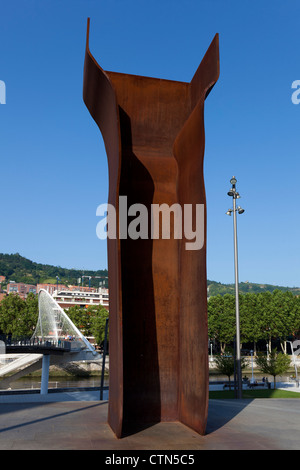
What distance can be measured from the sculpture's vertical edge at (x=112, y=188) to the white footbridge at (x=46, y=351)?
23302 mm

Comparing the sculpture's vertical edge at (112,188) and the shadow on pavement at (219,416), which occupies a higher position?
the sculpture's vertical edge at (112,188)

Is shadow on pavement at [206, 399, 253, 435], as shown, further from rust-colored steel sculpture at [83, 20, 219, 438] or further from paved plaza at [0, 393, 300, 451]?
rust-colored steel sculpture at [83, 20, 219, 438]

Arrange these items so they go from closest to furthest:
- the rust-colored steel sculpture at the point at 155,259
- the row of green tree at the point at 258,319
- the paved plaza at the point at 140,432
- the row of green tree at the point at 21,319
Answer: the paved plaza at the point at 140,432 < the rust-colored steel sculpture at the point at 155,259 < the row of green tree at the point at 21,319 < the row of green tree at the point at 258,319

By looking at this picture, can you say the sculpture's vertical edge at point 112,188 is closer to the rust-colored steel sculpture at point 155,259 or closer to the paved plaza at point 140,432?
the rust-colored steel sculpture at point 155,259

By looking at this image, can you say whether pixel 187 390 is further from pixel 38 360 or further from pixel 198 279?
pixel 38 360

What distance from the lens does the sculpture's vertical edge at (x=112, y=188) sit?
30.3 feet

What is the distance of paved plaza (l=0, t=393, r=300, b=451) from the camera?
27.0 feet

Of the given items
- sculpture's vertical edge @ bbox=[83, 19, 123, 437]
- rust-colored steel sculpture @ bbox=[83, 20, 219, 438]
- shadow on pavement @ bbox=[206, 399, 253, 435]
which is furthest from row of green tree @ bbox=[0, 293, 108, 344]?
sculpture's vertical edge @ bbox=[83, 19, 123, 437]

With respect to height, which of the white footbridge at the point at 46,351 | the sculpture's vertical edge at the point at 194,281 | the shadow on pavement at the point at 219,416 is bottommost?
the white footbridge at the point at 46,351

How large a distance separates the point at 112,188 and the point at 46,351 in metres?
29.5

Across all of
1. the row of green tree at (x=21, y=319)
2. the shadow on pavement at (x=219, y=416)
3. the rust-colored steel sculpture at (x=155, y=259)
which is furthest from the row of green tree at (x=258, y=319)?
the rust-colored steel sculpture at (x=155, y=259)

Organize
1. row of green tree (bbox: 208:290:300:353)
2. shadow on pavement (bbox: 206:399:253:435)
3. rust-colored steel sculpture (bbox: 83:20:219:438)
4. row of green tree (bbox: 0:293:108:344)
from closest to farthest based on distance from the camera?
rust-colored steel sculpture (bbox: 83:20:219:438) → shadow on pavement (bbox: 206:399:253:435) → row of green tree (bbox: 0:293:108:344) → row of green tree (bbox: 208:290:300:353)

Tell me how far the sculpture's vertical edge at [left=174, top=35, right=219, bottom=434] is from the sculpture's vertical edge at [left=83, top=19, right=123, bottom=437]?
72.8 inches

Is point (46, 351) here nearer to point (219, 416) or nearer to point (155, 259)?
point (219, 416)
